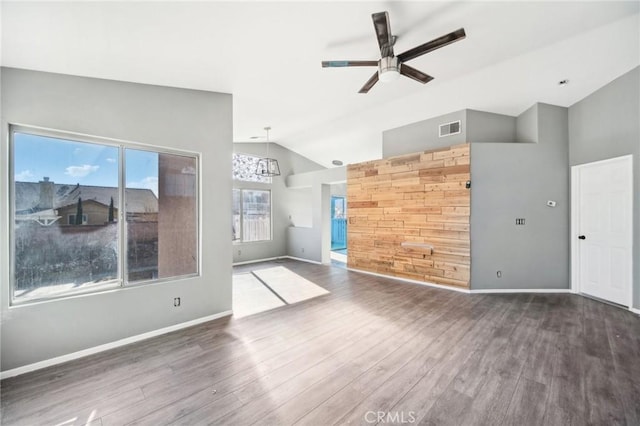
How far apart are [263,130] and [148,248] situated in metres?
3.76

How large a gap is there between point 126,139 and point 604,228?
22.5ft

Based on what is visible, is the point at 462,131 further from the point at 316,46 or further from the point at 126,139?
the point at 126,139

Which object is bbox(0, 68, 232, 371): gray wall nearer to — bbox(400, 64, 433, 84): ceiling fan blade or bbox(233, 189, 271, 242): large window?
bbox(400, 64, 433, 84): ceiling fan blade

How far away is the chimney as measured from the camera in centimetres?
252

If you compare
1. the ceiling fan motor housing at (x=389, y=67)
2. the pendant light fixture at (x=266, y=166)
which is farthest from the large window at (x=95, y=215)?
the pendant light fixture at (x=266, y=166)

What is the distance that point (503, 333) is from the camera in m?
3.03

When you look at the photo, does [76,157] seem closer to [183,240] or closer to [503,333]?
[183,240]

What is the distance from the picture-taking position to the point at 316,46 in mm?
2740

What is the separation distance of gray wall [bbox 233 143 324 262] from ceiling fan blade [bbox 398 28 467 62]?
5769 millimetres

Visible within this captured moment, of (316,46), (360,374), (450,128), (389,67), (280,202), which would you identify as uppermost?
(316,46)

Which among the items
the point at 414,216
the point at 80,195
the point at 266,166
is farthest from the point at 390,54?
the point at 266,166

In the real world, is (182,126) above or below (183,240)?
above

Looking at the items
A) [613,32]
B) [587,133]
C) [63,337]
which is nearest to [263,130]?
[63,337]

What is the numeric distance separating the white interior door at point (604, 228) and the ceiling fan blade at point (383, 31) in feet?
13.1
